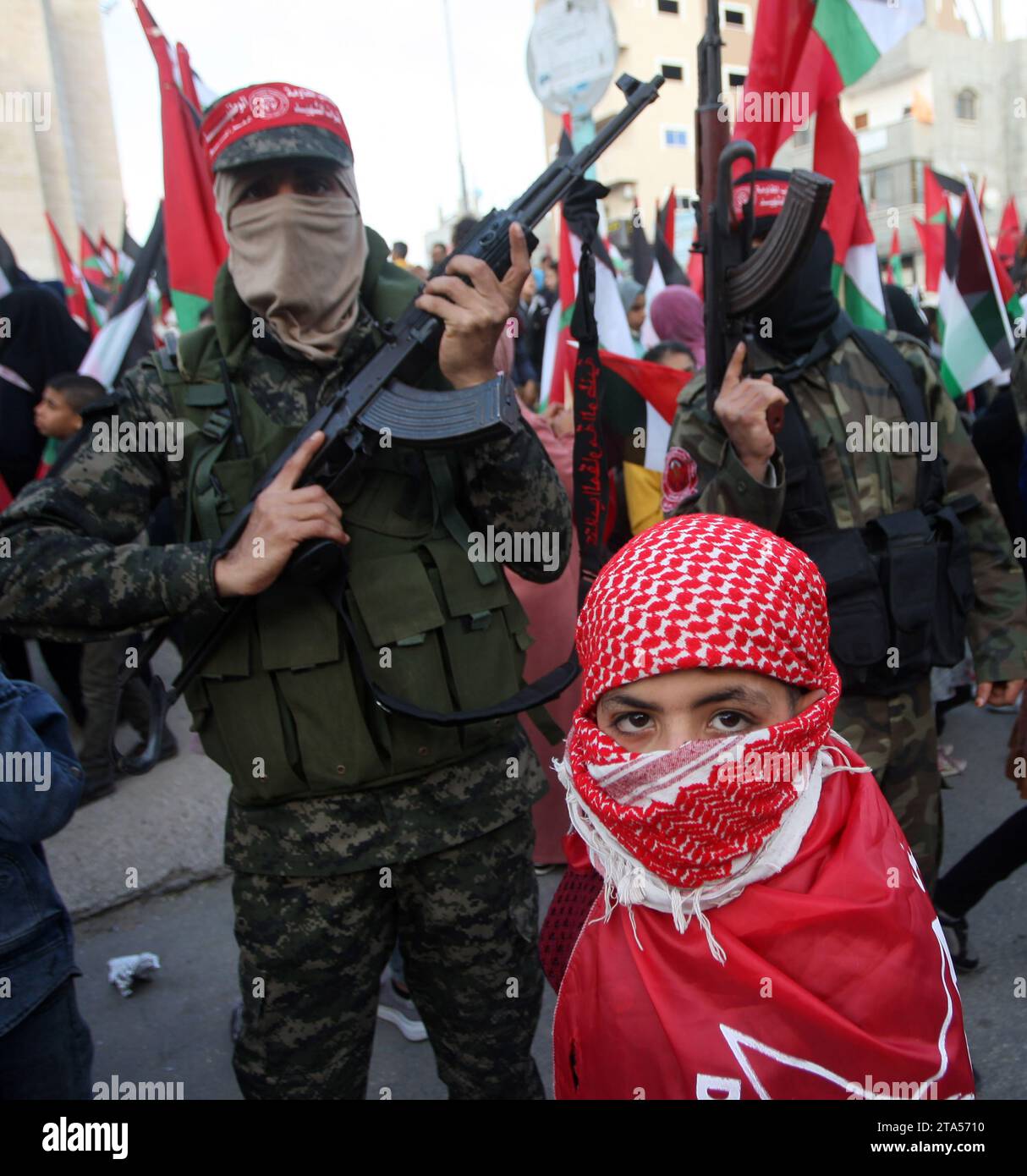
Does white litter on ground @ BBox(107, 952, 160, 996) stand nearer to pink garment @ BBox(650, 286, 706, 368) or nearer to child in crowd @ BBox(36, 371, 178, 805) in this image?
child in crowd @ BBox(36, 371, 178, 805)

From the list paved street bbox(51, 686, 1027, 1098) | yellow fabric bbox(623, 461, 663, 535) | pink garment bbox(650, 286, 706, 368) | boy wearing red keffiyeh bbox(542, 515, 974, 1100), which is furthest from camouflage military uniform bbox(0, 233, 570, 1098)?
pink garment bbox(650, 286, 706, 368)

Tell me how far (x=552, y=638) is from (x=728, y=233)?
1.67 m

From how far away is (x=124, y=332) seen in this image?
4.63 meters

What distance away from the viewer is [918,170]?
29.2 meters

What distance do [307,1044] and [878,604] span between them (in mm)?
1466

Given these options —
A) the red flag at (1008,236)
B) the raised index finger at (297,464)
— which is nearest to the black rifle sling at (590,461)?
the raised index finger at (297,464)

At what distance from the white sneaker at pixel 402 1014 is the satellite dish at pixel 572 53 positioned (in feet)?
15.1

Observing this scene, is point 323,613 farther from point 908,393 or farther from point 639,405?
point 639,405

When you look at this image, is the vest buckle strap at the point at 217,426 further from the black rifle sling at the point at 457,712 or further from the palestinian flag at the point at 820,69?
the palestinian flag at the point at 820,69

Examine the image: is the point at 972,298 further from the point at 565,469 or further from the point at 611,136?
the point at 611,136

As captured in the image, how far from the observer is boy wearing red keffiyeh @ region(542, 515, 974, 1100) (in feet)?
3.79

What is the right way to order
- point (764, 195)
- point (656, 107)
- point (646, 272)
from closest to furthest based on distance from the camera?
1. point (764, 195)
2. point (646, 272)
3. point (656, 107)

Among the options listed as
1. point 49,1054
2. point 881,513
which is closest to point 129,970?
point 49,1054

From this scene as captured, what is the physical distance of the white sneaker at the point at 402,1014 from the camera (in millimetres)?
2760
